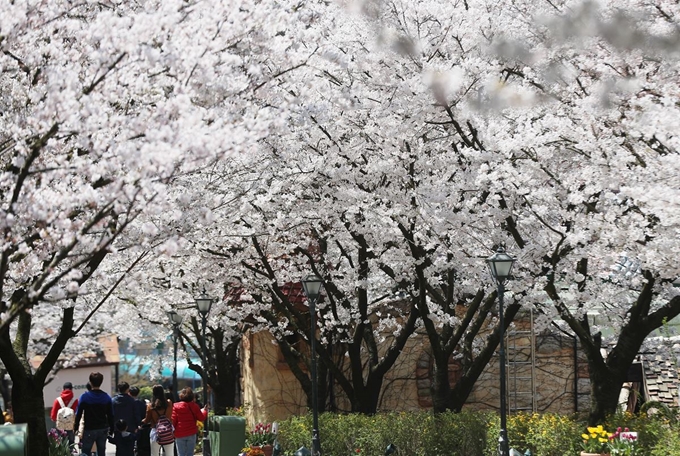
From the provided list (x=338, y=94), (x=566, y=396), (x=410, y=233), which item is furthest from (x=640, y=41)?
(x=566, y=396)

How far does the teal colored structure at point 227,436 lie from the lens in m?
18.7

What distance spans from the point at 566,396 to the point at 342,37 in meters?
13.2

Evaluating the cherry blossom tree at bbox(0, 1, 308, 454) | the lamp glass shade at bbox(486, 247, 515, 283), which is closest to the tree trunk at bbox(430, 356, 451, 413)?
the lamp glass shade at bbox(486, 247, 515, 283)

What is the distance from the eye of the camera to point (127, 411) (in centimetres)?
1597

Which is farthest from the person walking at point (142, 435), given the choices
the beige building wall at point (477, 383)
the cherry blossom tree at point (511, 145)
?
the beige building wall at point (477, 383)

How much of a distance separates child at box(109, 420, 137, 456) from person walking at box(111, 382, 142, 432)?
13cm

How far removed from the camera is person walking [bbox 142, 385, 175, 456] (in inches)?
633

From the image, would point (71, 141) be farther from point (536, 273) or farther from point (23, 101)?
point (536, 273)

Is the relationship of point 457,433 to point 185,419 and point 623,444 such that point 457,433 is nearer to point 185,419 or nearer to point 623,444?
point 623,444

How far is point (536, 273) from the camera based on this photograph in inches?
603

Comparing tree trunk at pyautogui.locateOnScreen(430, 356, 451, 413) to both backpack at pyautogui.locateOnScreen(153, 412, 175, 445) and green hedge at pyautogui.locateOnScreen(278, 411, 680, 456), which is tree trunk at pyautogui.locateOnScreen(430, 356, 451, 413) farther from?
backpack at pyautogui.locateOnScreen(153, 412, 175, 445)

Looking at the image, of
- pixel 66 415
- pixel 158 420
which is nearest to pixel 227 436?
pixel 158 420

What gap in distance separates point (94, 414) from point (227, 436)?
172 inches

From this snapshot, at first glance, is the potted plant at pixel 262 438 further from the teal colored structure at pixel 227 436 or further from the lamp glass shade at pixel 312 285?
the lamp glass shade at pixel 312 285
